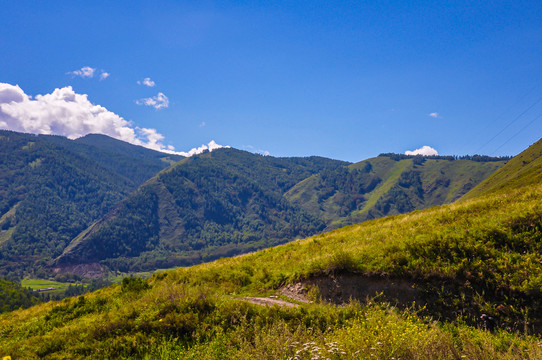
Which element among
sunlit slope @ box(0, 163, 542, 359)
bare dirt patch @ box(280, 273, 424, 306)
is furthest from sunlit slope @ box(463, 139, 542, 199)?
bare dirt patch @ box(280, 273, 424, 306)

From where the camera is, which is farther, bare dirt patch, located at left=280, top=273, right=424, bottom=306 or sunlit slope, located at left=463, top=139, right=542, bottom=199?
sunlit slope, located at left=463, top=139, right=542, bottom=199

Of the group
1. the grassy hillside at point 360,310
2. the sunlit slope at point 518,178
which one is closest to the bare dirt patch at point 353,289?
the grassy hillside at point 360,310

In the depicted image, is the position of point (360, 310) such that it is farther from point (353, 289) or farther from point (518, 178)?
point (518, 178)

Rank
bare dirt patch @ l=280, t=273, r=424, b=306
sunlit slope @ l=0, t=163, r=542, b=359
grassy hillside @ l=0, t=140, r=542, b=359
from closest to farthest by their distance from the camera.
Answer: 1. grassy hillside @ l=0, t=140, r=542, b=359
2. sunlit slope @ l=0, t=163, r=542, b=359
3. bare dirt patch @ l=280, t=273, r=424, b=306

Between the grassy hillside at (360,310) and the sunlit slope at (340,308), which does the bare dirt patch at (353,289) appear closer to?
the grassy hillside at (360,310)

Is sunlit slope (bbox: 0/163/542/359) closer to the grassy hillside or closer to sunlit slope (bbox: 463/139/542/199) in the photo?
the grassy hillside

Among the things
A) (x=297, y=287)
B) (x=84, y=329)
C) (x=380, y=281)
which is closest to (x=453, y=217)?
(x=380, y=281)

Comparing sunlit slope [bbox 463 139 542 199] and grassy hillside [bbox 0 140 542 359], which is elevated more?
sunlit slope [bbox 463 139 542 199]

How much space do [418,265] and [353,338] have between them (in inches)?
224

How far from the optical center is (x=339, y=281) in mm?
12875

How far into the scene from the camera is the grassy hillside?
25.2ft

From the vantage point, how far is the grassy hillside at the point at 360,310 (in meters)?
7.67

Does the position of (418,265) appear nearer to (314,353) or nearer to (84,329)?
(314,353)

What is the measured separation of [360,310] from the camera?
32.9 ft
